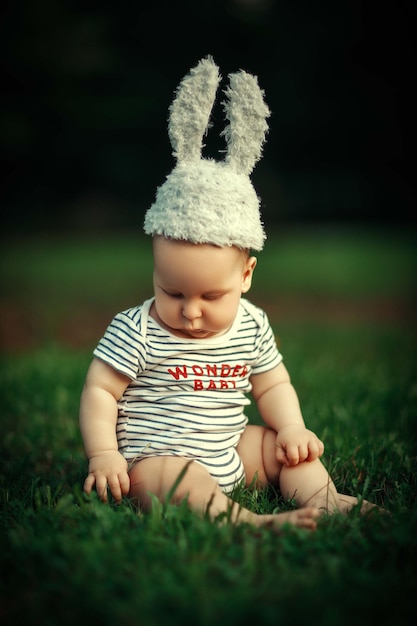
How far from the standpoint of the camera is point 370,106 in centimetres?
1786

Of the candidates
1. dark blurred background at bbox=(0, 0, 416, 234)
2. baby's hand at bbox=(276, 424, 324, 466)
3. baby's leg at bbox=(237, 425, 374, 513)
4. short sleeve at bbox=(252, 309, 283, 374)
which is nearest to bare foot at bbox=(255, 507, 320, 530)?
baby's leg at bbox=(237, 425, 374, 513)

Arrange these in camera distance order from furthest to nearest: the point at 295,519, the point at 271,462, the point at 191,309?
the point at 271,462, the point at 191,309, the point at 295,519

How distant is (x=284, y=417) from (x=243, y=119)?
1115 millimetres

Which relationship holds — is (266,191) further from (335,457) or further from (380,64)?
(335,457)

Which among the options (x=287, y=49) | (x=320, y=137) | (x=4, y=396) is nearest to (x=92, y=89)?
(x=287, y=49)

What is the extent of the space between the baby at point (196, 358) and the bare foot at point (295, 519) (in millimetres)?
177

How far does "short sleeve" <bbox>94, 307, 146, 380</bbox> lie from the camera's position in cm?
244

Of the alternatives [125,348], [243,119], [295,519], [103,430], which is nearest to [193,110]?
[243,119]

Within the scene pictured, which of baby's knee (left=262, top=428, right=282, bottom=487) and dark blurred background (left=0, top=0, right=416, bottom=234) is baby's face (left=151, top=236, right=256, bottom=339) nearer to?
baby's knee (left=262, top=428, right=282, bottom=487)

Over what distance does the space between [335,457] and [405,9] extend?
1581 cm

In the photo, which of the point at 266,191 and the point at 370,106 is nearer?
the point at 370,106

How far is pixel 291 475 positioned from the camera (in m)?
2.51

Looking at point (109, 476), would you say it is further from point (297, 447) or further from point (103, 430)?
point (297, 447)

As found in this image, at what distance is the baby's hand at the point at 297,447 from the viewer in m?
2.49
